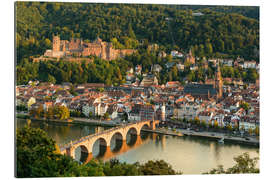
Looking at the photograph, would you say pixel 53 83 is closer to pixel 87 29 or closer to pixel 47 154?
pixel 87 29

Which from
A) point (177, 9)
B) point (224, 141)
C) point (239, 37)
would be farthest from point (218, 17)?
point (224, 141)

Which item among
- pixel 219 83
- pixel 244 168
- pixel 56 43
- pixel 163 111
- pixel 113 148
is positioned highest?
pixel 56 43

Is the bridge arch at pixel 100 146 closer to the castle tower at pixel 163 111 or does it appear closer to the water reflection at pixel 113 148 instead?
the water reflection at pixel 113 148

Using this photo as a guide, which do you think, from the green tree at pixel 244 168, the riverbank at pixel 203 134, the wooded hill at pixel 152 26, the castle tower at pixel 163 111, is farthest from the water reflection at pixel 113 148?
the green tree at pixel 244 168

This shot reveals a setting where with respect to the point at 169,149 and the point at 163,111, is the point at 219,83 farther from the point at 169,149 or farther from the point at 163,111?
the point at 169,149

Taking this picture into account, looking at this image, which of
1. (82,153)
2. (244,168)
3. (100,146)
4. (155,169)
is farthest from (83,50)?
(244,168)

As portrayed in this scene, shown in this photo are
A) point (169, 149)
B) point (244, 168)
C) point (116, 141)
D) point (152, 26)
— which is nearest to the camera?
point (244, 168)

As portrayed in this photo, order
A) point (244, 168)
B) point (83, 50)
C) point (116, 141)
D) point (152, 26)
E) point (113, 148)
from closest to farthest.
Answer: point (244, 168), point (152, 26), point (113, 148), point (116, 141), point (83, 50)

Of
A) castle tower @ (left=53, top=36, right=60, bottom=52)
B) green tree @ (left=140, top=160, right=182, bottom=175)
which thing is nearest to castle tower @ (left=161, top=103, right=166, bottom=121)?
castle tower @ (left=53, top=36, right=60, bottom=52)
